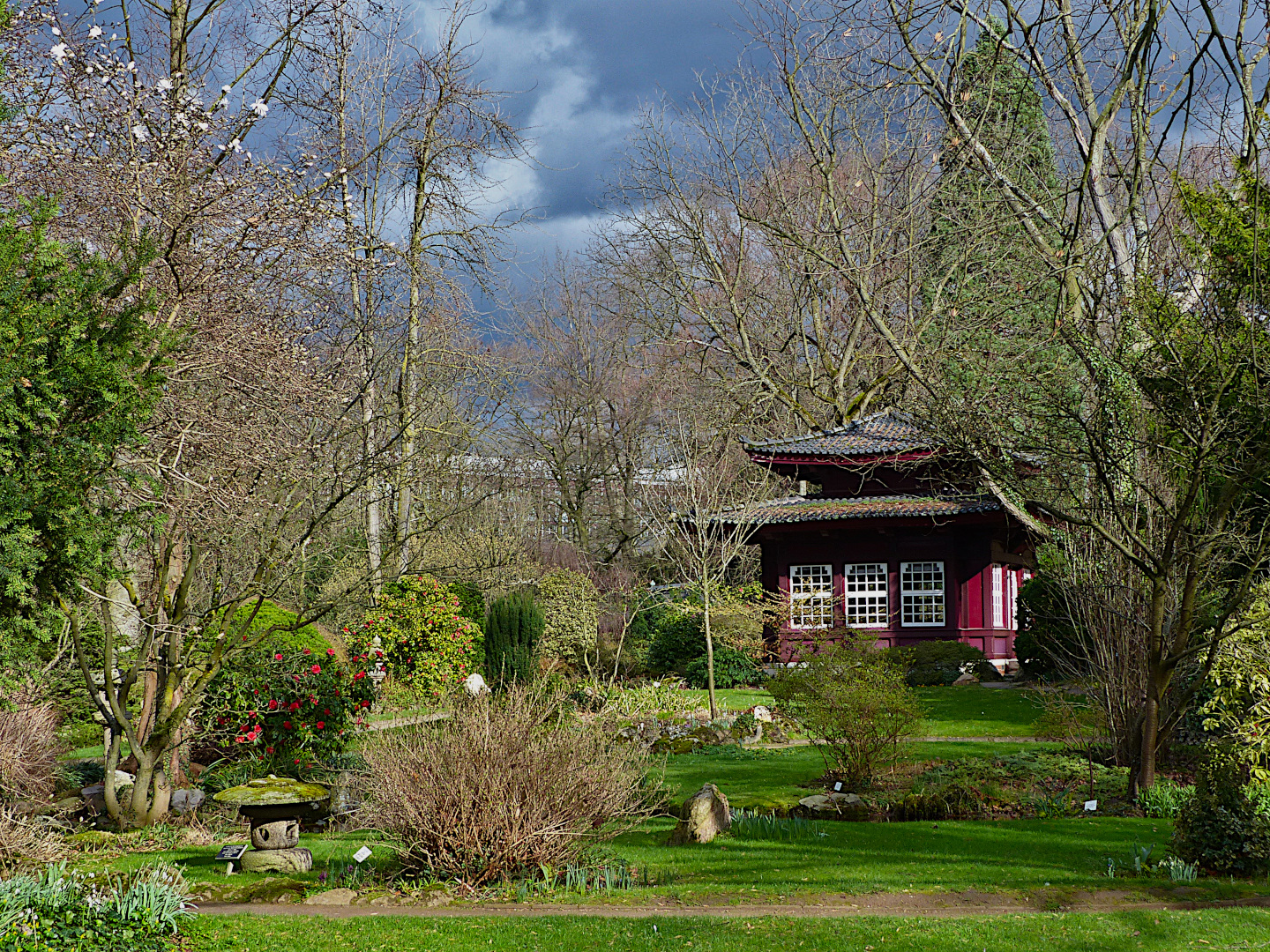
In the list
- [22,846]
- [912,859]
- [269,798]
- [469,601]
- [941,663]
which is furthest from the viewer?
[941,663]

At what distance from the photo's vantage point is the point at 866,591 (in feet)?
77.2

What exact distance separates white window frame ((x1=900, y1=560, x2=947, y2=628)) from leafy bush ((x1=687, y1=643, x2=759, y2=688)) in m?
4.12

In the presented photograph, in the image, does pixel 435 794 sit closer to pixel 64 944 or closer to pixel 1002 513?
pixel 64 944

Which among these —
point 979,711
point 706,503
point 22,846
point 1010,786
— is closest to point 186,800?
point 22,846

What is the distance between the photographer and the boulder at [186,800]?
969cm

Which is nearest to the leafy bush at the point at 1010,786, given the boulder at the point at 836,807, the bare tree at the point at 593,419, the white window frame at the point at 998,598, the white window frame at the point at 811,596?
the boulder at the point at 836,807

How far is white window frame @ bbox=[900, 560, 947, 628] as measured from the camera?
2278cm

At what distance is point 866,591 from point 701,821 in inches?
633

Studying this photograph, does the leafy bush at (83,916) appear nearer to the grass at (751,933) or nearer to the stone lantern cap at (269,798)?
the grass at (751,933)

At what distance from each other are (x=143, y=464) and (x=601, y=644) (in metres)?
17.3

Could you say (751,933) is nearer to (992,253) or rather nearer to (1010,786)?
(1010,786)

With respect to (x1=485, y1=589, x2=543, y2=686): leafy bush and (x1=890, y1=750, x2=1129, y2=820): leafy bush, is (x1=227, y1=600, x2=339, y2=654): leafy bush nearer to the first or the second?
(x1=485, y1=589, x2=543, y2=686): leafy bush

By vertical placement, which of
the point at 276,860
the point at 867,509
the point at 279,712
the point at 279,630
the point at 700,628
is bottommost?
the point at 276,860

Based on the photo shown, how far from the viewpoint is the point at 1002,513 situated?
70.5 ft
